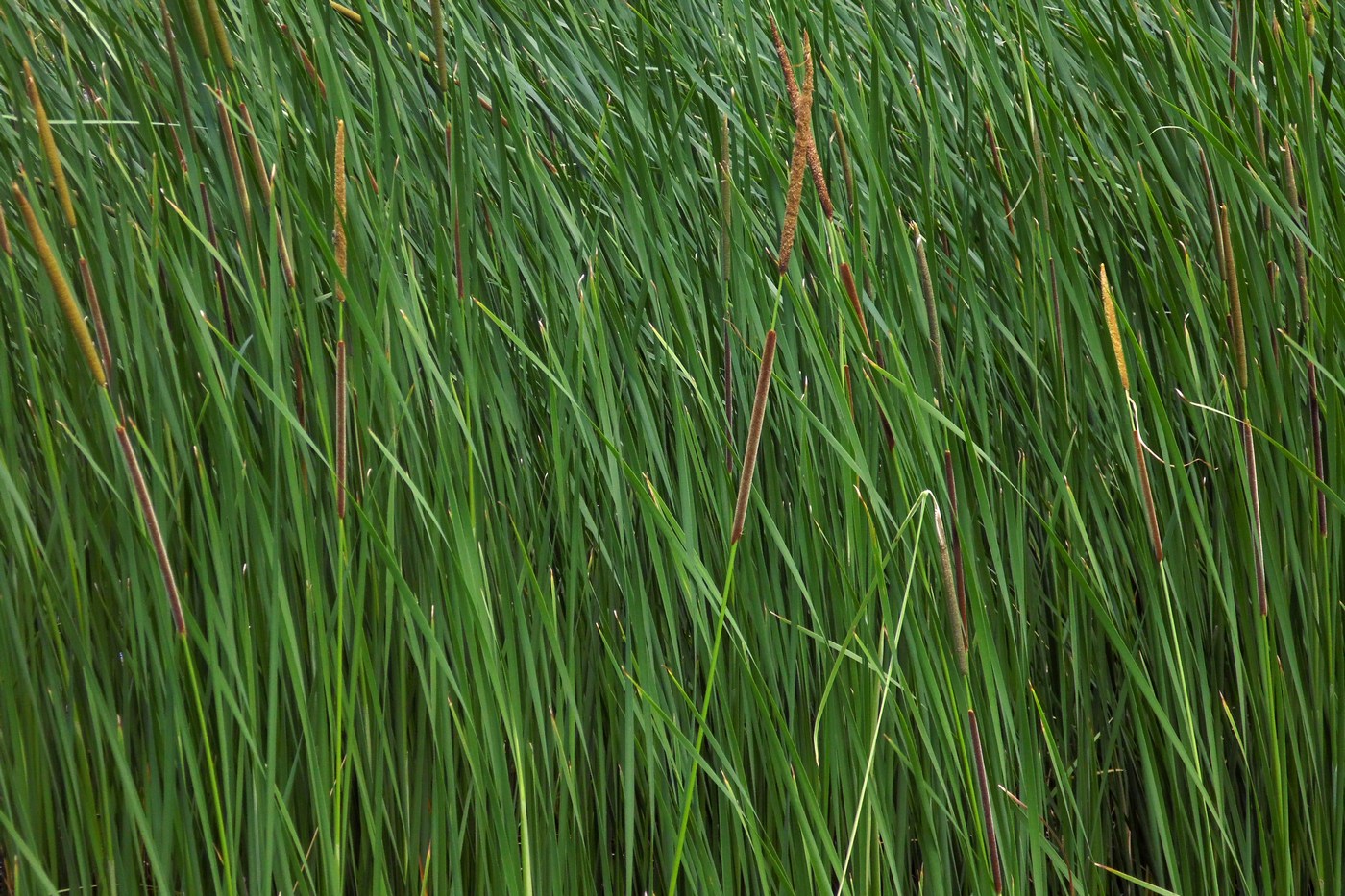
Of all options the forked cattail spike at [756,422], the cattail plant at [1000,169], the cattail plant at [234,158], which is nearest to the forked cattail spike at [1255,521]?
the cattail plant at [1000,169]

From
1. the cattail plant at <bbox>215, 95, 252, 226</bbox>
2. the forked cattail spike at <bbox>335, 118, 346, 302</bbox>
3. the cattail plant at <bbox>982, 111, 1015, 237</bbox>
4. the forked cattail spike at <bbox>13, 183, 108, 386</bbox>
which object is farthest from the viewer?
the cattail plant at <bbox>982, 111, 1015, 237</bbox>

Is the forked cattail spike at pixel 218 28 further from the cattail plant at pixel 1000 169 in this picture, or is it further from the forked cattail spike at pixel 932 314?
the cattail plant at pixel 1000 169

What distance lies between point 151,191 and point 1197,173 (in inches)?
44.3

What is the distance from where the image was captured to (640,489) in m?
0.84

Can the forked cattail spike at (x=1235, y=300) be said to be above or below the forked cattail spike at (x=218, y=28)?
below

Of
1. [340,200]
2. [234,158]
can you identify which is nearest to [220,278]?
[234,158]

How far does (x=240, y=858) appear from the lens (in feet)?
3.16

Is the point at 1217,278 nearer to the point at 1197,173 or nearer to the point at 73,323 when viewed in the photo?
the point at 1197,173

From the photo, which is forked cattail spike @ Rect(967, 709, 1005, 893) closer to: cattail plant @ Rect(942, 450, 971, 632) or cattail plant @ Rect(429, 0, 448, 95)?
cattail plant @ Rect(942, 450, 971, 632)

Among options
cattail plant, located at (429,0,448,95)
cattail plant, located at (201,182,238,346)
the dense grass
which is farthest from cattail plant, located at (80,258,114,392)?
cattail plant, located at (429,0,448,95)

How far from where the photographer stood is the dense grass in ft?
2.89

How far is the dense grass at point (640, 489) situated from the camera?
34.7 inches

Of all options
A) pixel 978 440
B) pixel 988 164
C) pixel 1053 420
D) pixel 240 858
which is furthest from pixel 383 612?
pixel 988 164

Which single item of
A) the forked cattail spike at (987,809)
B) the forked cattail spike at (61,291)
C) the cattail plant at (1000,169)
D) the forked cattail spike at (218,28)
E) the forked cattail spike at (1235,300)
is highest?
the forked cattail spike at (218,28)
